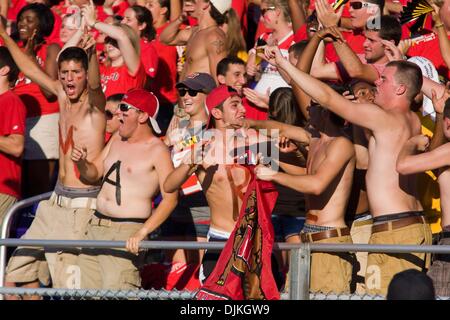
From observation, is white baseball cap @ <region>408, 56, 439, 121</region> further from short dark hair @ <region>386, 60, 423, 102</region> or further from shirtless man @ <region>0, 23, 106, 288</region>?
shirtless man @ <region>0, 23, 106, 288</region>

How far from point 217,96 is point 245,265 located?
1715mm

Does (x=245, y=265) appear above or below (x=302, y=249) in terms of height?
below

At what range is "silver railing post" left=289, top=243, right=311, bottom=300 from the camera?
7.91 m

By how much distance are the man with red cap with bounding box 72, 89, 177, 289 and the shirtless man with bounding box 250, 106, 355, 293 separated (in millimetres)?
1117

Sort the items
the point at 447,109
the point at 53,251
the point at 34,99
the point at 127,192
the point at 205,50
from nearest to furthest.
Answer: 1. the point at 447,109
2. the point at 127,192
3. the point at 53,251
4. the point at 205,50
5. the point at 34,99

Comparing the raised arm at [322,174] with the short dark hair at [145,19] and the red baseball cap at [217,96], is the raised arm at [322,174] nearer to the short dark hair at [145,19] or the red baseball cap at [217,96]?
the red baseball cap at [217,96]

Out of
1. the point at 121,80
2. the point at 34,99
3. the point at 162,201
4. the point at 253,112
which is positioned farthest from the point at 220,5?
the point at 162,201

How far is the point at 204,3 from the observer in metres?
11.5

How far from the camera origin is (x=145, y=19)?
12.0 m

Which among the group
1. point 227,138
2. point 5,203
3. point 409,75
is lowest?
point 5,203

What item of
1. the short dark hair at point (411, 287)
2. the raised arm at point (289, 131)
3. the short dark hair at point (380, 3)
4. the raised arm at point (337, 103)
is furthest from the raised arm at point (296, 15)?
the short dark hair at point (411, 287)

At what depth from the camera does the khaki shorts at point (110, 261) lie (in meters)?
9.45

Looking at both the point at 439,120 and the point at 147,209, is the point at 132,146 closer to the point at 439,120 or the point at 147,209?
the point at 147,209

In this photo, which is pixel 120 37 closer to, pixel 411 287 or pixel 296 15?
pixel 296 15
